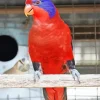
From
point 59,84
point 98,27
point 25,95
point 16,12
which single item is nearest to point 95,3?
point 98,27

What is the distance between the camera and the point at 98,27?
71.9 inches

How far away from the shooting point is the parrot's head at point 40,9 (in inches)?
48.4

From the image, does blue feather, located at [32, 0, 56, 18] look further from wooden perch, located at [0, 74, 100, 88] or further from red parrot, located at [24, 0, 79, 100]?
wooden perch, located at [0, 74, 100, 88]

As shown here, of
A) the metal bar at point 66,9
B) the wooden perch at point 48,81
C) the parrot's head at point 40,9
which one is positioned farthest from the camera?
the metal bar at point 66,9

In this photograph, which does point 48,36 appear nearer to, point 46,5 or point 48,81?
point 46,5

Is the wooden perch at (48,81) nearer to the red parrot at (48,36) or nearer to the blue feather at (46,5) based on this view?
the red parrot at (48,36)

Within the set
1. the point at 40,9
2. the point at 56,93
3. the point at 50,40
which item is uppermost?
the point at 40,9

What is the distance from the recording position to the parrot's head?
1229mm

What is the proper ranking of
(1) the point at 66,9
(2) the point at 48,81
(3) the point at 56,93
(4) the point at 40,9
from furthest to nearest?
(1) the point at 66,9
(3) the point at 56,93
(4) the point at 40,9
(2) the point at 48,81

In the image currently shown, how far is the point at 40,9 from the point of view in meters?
1.24

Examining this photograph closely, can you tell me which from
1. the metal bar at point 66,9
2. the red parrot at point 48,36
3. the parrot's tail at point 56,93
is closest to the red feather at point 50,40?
the red parrot at point 48,36

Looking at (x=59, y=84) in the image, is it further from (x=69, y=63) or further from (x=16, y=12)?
(x=16, y=12)

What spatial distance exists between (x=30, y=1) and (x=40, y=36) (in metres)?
0.14

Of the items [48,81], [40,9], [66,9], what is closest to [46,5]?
[40,9]
